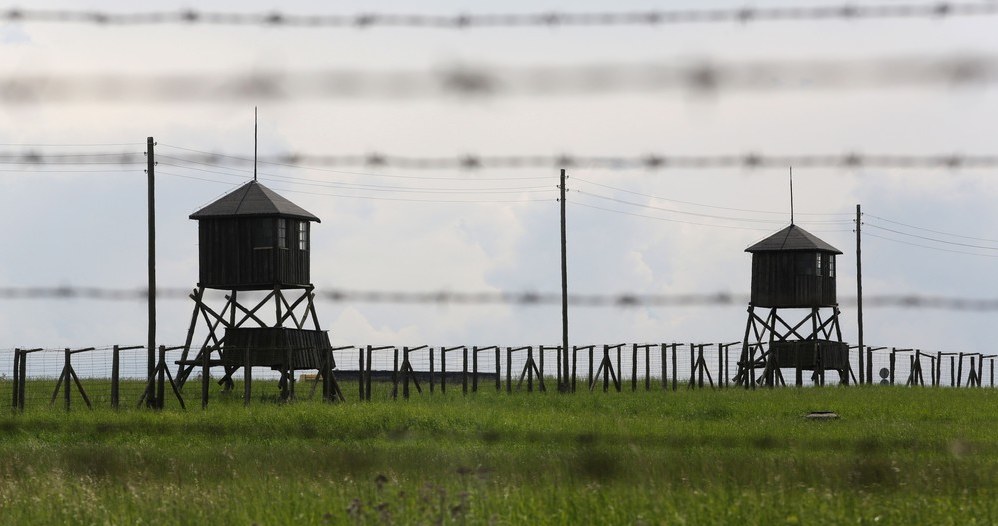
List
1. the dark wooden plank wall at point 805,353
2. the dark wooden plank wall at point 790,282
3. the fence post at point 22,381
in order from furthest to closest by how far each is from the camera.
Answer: the dark wooden plank wall at point 805,353 < the dark wooden plank wall at point 790,282 < the fence post at point 22,381

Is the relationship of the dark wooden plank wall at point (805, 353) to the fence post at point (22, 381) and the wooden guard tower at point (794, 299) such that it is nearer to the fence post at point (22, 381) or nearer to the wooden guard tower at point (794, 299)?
the wooden guard tower at point (794, 299)

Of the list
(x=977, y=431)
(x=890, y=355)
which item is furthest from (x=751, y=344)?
(x=977, y=431)

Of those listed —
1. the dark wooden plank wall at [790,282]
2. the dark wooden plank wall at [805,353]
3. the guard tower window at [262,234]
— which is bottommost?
the dark wooden plank wall at [805,353]

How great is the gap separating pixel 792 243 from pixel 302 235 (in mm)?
19094

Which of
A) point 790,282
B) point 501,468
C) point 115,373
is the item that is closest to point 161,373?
point 115,373

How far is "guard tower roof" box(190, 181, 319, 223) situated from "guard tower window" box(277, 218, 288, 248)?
256 millimetres

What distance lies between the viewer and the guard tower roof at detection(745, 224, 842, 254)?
46219 millimetres

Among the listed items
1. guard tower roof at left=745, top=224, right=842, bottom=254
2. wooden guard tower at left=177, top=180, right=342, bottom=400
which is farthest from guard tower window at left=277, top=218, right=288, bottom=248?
guard tower roof at left=745, top=224, right=842, bottom=254

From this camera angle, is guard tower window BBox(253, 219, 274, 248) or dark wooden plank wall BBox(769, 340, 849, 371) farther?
dark wooden plank wall BBox(769, 340, 849, 371)

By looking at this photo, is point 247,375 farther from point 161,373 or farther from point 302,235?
point 302,235

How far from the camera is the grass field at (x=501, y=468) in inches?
436

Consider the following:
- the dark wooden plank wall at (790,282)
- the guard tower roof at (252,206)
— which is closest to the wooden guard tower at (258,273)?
Result: the guard tower roof at (252,206)

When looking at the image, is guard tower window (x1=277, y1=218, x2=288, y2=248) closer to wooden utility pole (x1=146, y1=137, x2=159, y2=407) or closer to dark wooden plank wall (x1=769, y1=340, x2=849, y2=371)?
wooden utility pole (x1=146, y1=137, x2=159, y2=407)

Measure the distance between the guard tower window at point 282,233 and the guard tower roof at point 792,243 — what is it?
741 inches
